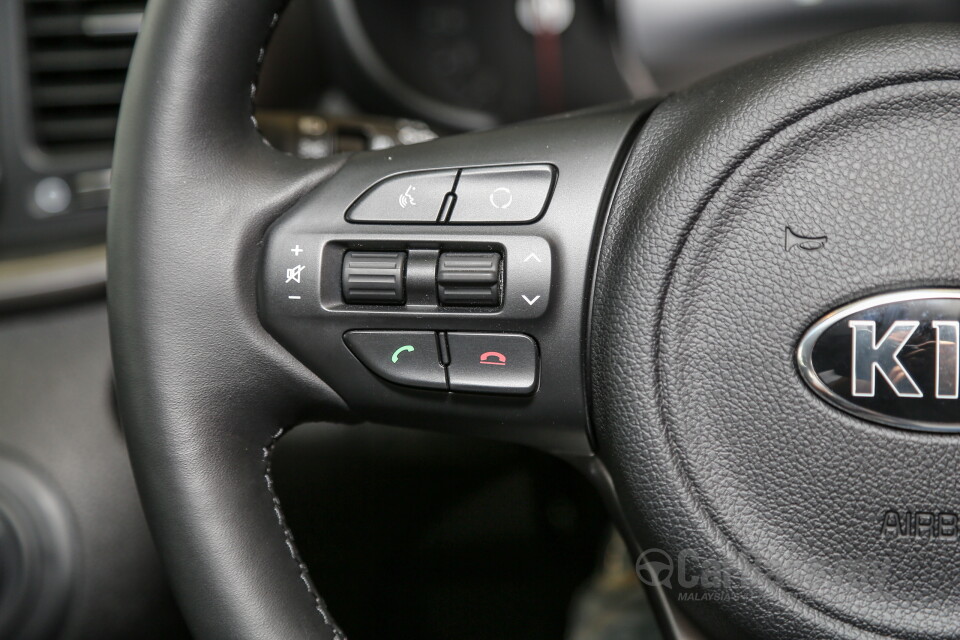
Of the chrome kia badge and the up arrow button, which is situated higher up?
the up arrow button

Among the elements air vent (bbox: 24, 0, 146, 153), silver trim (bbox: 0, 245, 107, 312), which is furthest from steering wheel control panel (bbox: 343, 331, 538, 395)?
air vent (bbox: 24, 0, 146, 153)

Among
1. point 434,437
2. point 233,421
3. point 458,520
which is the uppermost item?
point 233,421

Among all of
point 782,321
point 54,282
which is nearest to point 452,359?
point 782,321

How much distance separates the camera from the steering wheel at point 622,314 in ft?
2.40

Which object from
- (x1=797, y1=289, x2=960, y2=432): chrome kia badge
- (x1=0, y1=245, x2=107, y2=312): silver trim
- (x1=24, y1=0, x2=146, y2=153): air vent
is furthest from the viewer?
(x1=24, y1=0, x2=146, y2=153): air vent

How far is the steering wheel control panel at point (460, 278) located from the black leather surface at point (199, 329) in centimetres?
4

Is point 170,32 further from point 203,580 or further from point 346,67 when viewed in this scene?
point 346,67

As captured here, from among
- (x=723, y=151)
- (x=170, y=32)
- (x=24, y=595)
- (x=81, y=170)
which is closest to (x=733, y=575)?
(x=723, y=151)

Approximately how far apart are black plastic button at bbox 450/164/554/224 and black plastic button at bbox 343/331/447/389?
0.33ft

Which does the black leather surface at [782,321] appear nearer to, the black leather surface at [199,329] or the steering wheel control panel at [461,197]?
the steering wheel control panel at [461,197]

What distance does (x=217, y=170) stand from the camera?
0.77m

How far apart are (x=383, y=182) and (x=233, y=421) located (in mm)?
222

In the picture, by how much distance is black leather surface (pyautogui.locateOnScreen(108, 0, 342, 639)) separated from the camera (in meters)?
0.75

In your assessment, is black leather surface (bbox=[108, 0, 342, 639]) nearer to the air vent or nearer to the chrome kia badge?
the chrome kia badge
